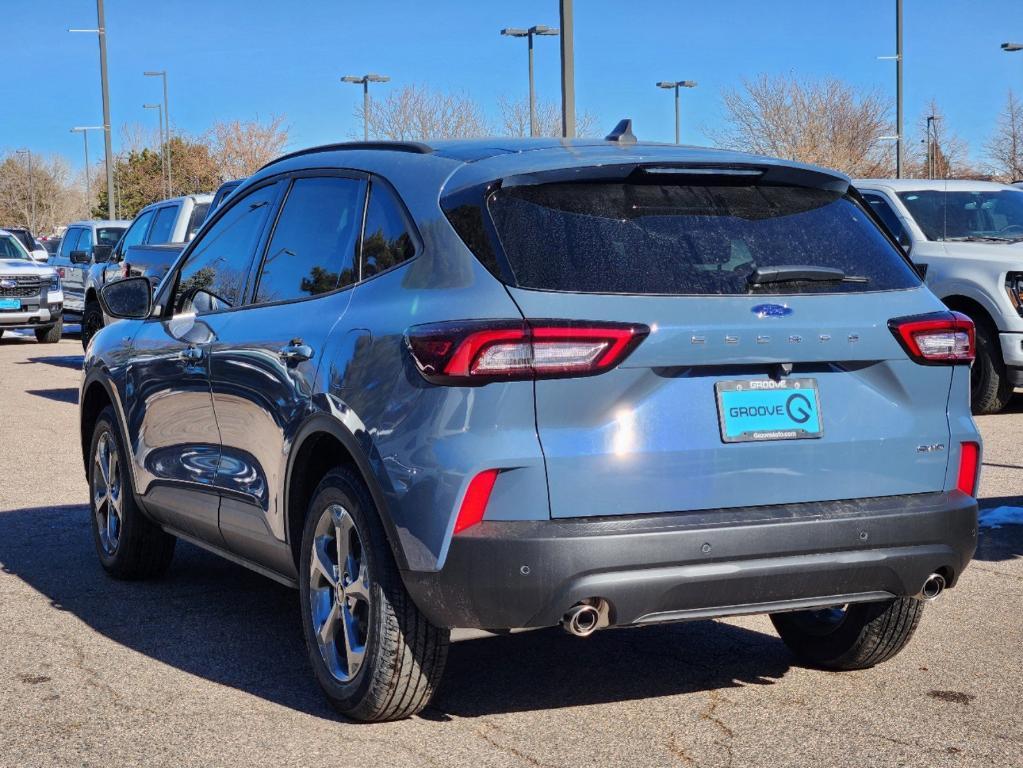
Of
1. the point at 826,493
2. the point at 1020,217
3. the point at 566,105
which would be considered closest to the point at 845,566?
the point at 826,493

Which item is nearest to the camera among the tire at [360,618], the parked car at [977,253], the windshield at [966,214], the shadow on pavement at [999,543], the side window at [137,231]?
the tire at [360,618]

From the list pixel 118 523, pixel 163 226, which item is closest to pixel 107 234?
pixel 163 226

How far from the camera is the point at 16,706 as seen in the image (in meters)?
4.77

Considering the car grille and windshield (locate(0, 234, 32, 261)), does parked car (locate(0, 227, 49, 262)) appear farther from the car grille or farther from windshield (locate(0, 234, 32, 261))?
the car grille

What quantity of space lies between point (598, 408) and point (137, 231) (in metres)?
15.4

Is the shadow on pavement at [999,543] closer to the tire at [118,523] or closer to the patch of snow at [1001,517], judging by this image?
the patch of snow at [1001,517]

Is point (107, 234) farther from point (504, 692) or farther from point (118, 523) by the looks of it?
point (504, 692)

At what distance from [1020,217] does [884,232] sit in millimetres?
9513

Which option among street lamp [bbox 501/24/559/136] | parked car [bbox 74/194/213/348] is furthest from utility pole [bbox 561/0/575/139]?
street lamp [bbox 501/24/559/136]

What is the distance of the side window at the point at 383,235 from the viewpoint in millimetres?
4482

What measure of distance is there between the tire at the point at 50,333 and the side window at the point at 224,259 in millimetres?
20717

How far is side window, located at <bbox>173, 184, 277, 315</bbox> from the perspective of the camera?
18.2ft

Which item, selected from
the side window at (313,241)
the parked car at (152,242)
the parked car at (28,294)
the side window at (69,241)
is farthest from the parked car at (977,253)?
the side window at (69,241)

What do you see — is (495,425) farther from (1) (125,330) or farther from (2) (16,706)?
(1) (125,330)
